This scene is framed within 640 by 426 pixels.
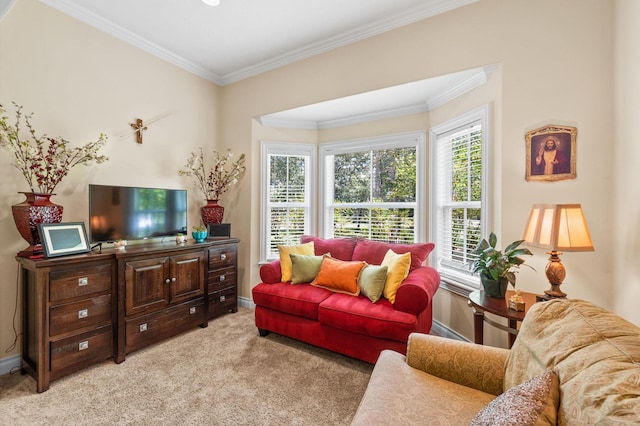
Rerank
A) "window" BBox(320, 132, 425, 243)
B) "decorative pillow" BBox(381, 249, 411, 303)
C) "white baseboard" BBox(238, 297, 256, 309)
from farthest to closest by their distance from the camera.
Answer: "white baseboard" BBox(238, 297, 256, 309), "window" BBox(320, 132, 425, 243), "decorative pillow" BBox(381, 249, 411, 303)

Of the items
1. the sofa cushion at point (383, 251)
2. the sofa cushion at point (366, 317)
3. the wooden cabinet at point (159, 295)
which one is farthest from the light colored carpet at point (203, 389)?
the sofa cushion at point (383, 251)

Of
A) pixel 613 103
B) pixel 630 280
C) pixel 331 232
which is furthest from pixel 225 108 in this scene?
pixel 630 280

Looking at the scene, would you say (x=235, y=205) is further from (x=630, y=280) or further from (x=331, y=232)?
(x=630, y=280)

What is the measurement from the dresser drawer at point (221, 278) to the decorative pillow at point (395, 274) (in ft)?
6.31

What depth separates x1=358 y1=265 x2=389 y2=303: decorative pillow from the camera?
7.93ft

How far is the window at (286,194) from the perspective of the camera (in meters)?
3.79

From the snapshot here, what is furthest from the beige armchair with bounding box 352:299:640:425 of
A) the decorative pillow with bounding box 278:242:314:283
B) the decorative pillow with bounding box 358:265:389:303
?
the decorative pillow with bounding box 278:242:314:283

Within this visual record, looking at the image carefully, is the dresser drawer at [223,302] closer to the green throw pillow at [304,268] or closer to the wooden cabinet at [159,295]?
the wooden cabinet at [159,295]

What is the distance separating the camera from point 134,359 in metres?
2.41

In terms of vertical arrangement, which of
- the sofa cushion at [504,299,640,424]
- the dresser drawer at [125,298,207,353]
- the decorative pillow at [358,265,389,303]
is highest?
the sofa cushion at [504,299,640,424]

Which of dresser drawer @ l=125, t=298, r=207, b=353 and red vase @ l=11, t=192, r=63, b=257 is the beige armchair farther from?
red vase @ l=11, t=192, r=63, b=257

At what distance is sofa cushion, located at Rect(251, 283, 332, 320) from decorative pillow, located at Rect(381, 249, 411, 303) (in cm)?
56

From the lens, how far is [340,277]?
8.77 ft

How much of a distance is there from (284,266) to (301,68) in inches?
92.1
